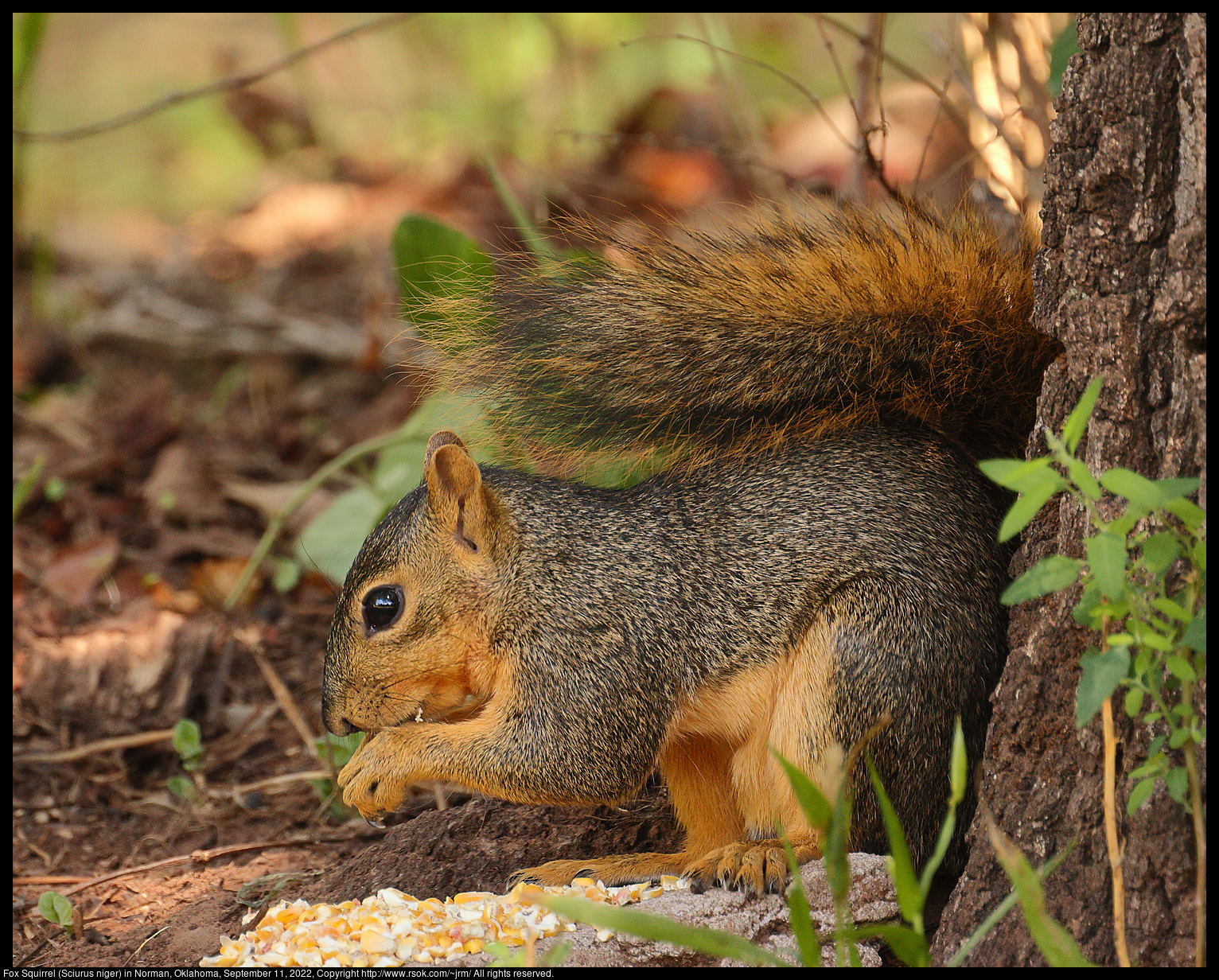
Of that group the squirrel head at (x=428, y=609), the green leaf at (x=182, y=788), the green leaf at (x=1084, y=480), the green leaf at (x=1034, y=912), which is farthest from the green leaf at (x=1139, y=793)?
the green leaf at (x=182, y=788)

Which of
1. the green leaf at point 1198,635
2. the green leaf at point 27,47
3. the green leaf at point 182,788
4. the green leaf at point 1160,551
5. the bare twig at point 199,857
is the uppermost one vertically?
the green leaf at point 27,47

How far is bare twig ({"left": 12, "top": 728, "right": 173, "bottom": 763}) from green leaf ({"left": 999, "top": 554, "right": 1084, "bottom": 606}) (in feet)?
6.00

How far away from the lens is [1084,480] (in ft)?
3.91

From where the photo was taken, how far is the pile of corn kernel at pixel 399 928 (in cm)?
153

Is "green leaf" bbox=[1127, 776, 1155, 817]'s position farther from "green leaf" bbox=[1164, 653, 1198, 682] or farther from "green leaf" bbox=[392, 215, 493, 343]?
"green leaf" bbox=[392, 215, 493, 343]

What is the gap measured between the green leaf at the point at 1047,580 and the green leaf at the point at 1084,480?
3.5 inches

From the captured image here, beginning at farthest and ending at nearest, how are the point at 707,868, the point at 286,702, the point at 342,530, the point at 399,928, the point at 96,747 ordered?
the point at 342,530 < the point at 286,702 < the point at 96,747 < the point at 707,868 < the point at 399,928

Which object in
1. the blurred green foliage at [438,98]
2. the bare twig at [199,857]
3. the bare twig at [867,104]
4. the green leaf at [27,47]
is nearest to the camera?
the bare twig at [199,857]

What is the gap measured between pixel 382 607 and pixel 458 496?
206 millimetres

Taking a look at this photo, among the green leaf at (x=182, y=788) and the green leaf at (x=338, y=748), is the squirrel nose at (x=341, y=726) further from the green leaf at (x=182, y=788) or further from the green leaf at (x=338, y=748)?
the green leaf at (x=182, y=788)

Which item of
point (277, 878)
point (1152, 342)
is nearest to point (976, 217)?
point (1152, 342)

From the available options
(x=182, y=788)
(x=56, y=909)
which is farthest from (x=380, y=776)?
(x=182, y=788)

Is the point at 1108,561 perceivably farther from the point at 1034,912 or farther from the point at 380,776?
the point at 380,776

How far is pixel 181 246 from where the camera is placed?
480 centimetres
